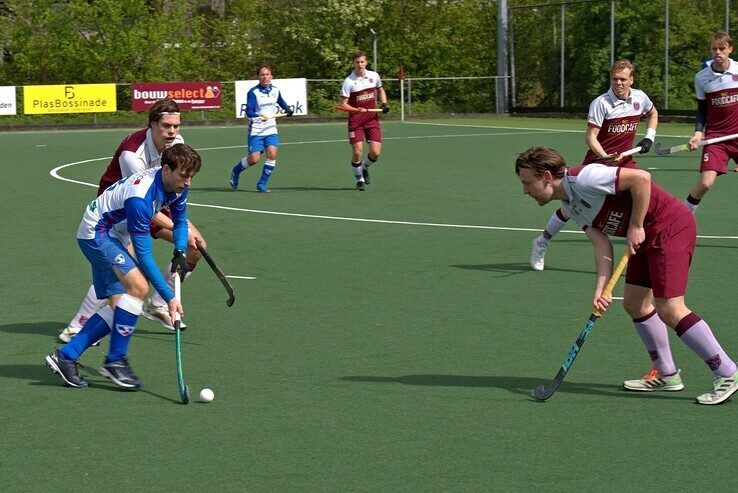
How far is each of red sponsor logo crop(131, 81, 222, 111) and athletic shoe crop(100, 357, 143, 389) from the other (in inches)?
1140

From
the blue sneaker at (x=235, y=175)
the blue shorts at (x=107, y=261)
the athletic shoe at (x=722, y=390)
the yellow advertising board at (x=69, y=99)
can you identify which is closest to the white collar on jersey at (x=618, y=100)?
the athletic shoe at (x=722, y=390)

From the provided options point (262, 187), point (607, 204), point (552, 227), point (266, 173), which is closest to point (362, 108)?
point (266, 173)

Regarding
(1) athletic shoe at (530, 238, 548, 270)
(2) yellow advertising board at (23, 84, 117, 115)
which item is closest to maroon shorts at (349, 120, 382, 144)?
(1) athletic shoe at (530, 238, 548, 270)

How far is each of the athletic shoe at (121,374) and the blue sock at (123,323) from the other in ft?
0.11

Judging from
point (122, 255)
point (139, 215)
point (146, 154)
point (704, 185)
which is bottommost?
point (704, 185)

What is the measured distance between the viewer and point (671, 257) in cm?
611

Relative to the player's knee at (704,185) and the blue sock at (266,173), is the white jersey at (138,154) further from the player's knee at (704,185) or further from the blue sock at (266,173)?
the blue sock at (266,173)

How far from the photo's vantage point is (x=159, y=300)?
28.2 ft

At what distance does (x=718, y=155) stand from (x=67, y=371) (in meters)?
7.39

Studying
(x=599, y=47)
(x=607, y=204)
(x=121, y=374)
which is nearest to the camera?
(x=607, y=204)

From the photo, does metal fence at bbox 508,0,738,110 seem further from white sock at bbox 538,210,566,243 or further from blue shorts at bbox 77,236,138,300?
blue shorts at bbox 77,236,138,300

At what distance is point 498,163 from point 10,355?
1418cm

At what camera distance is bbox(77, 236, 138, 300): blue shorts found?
6746mm

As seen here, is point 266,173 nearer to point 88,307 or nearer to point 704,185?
point 704,185
